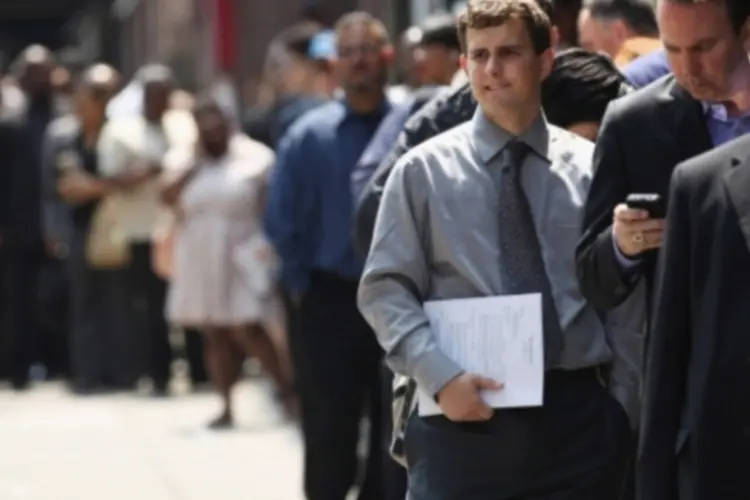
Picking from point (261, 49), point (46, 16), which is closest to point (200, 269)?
point (261, 49)

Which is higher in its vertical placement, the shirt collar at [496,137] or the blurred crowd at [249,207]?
the shirt collar at [496,137]

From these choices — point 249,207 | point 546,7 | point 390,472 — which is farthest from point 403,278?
point 249,207

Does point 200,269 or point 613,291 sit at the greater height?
point 613,291

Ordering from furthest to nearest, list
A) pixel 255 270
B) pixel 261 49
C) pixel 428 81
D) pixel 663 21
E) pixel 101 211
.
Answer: pixel 261 49 < pixel 101 211 < pixel 255 270 < pixel 428 81 < pixel 663 21

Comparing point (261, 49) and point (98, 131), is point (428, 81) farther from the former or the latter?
point (261, 49)

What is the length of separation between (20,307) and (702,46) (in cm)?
1269

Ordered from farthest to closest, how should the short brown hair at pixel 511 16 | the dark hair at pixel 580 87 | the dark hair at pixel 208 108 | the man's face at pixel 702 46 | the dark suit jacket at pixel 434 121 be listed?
1. the dark hair at pixel 208 108
2. the dark suit jacket at pixel 434 121
3. the dark hair at pixel 580 87
4. the short brown hair at pixel 511 16
5. the man's face at pixel 702 46

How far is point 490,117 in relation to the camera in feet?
20.0

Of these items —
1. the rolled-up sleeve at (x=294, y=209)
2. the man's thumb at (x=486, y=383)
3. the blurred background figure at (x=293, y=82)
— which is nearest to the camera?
the man's thumb at (x=486, y=383)

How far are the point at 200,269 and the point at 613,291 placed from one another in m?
9.53

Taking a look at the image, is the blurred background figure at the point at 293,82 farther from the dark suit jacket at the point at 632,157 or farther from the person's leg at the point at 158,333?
the dark suit jacket at the point at 632,157

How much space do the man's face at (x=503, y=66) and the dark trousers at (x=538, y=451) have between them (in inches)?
26.3

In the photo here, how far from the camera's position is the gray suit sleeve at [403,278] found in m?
5.91

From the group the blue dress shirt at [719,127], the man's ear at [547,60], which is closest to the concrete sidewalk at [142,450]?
the man's ear at [547,60]
